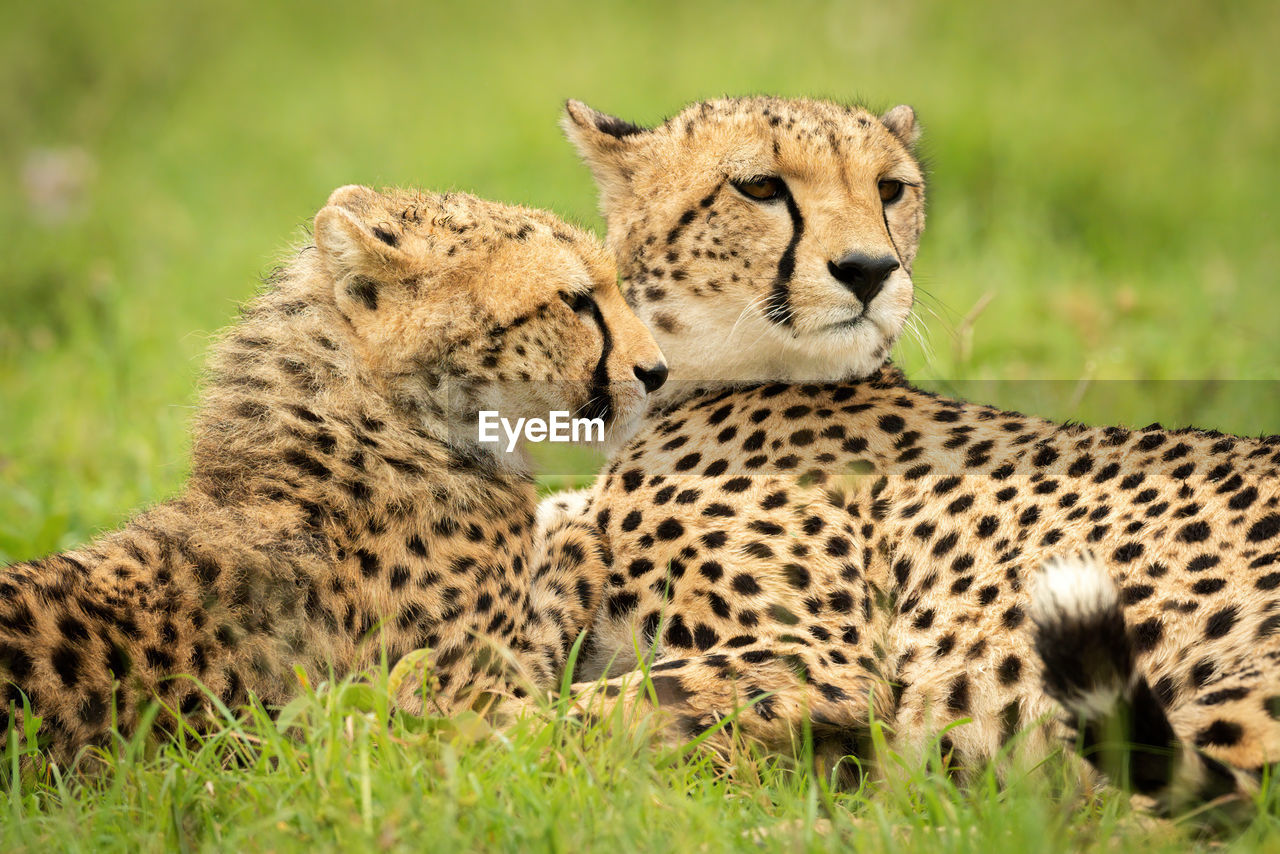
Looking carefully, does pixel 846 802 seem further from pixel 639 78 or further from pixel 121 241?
pixel 639 78

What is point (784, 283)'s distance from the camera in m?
2.85

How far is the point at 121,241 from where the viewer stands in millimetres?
6590

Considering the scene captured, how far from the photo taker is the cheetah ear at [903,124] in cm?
332

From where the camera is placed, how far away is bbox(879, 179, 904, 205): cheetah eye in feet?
10.1

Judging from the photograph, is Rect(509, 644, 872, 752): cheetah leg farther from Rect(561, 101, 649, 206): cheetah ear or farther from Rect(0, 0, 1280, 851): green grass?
Rect(561, 101, 649, 206): cheetah ear

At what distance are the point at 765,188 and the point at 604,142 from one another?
1.63ft

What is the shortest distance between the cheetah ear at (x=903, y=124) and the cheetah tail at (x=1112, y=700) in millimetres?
1685

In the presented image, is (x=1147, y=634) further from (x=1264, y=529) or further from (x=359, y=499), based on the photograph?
(x=359, y=499)

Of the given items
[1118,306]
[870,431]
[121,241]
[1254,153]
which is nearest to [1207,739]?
[870,431]

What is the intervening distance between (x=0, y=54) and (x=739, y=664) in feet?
26.4

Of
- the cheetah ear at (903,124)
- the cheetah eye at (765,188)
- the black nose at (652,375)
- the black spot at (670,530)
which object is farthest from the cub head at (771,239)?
the black spot at (670,530)

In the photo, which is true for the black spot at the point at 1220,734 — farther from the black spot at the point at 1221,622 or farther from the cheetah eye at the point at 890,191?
the cheetah eye at the point at 890,191

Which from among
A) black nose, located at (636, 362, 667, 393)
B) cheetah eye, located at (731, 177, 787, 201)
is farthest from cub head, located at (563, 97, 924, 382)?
black nose, located at (636, 362, 667, 393)

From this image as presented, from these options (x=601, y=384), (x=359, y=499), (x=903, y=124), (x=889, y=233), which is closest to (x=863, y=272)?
(x=889, y=233)
